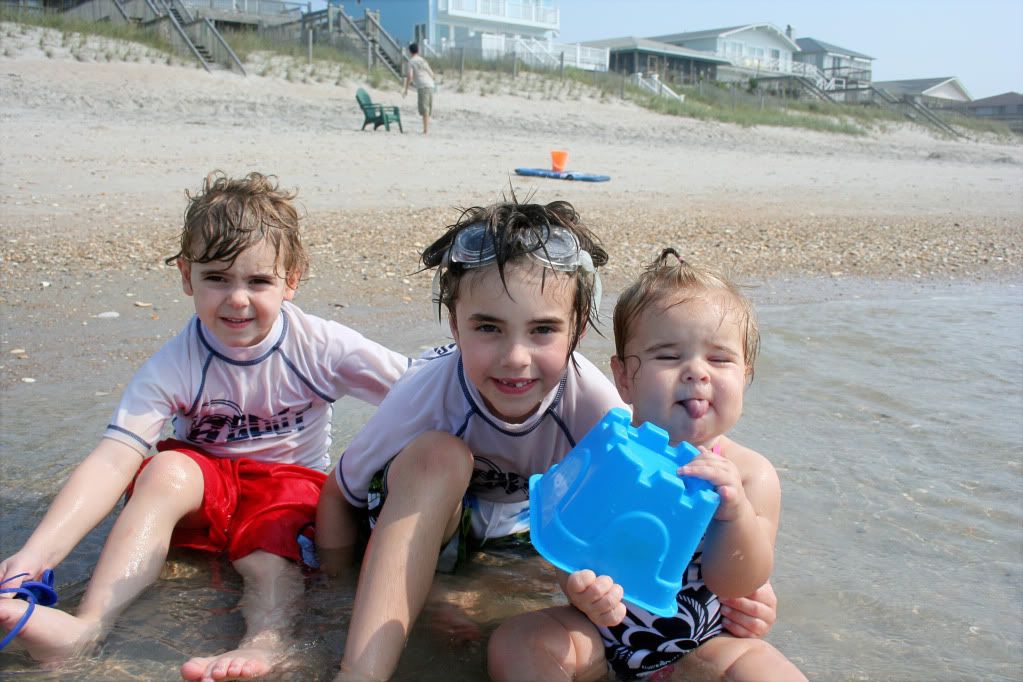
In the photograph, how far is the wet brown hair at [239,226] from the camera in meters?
2.70

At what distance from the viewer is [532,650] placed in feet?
6.73

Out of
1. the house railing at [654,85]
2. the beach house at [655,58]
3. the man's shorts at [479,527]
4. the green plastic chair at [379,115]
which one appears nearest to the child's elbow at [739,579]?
the man's shorts at [479,527]

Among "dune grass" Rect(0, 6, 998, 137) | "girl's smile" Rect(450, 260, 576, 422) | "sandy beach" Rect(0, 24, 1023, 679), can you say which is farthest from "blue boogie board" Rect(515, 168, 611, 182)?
"dune grass" Rect(0, 6, 998, 137)

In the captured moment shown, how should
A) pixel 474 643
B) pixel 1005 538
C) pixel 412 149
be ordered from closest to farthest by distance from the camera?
pixel 474 643, pixel 1005 538, pixel 412 149

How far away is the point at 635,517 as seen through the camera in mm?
1826

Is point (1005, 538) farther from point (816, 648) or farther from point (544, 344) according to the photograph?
point (544, 344)

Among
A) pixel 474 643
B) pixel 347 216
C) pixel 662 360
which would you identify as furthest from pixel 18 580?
pixel 347 216

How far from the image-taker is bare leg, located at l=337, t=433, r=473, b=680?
2.01 meters

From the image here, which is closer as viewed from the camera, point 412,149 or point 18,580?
point 18,580

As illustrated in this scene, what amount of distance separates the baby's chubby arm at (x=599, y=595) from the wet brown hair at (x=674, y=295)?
0.63 m

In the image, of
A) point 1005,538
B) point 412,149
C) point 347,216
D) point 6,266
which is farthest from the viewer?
point 412,149

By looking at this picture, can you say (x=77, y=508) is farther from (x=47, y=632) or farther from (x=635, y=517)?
(x=635, y=517)

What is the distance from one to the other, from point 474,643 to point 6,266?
4.88m

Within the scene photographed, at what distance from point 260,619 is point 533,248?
3.81 ft
